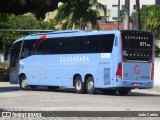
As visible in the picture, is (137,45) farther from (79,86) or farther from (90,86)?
(79,86)

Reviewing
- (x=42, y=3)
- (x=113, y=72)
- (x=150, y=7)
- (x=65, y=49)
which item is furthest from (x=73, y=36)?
(x=150, y=7)

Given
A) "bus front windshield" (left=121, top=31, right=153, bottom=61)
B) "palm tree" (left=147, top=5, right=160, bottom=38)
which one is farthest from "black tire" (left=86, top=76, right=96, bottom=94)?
"palm tree" (left=147, top=5, right=160, bottom=38)

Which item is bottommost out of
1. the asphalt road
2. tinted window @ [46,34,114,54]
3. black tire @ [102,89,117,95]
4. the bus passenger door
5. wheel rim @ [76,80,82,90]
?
black tire @ [102,89,117,95]

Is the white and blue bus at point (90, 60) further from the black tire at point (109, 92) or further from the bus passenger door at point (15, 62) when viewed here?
the bus passenger door at point (15, 62)

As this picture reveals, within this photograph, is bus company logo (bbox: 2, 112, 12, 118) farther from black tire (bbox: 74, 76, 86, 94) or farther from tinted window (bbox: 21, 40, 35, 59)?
tinted window (bbox: 21, 40, 35, 59)

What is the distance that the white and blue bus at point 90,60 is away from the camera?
28.2 metres

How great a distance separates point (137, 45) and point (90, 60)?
2837 mm

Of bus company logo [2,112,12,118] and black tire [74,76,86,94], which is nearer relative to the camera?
bus company logo [2,112,12,118]

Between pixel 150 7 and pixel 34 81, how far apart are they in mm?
78632

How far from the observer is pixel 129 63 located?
2828cm

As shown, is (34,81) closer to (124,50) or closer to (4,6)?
(124,50)

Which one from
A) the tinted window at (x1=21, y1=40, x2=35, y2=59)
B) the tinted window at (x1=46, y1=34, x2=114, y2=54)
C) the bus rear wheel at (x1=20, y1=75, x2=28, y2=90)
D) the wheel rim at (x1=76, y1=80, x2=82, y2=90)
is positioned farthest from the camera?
the bus rear wheel at (x1=20, y1=75, x2=28, y2=90)

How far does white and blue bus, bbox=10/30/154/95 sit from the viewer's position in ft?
92.6

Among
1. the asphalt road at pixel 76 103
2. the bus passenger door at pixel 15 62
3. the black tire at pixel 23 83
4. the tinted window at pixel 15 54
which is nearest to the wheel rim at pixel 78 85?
the asphalt road at pixel 76 103
